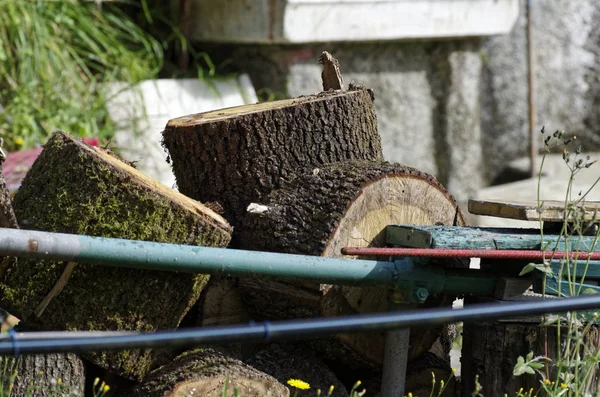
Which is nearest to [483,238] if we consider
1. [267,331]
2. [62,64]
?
[267,331]

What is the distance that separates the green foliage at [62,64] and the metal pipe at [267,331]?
368 centimetres

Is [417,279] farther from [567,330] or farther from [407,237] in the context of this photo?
[567,330]

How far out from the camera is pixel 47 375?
2.60 m

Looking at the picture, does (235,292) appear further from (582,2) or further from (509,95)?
(582,2)

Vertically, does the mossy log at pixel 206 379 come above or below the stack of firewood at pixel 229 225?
below

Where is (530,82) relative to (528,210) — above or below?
above

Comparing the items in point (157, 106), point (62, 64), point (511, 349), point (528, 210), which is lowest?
point (511, 349)

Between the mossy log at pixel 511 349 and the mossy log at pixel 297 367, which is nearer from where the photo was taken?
the mossy log at pixel 511 349

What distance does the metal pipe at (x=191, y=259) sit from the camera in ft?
7.36

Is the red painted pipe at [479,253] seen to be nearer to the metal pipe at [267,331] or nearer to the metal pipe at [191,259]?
the metal pipe at [191,259]

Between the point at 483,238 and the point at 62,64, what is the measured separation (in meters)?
3.53

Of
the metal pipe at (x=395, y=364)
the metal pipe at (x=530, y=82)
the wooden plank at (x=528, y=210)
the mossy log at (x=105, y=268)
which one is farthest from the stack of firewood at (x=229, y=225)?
the metal pipe at (x=530, y=82)

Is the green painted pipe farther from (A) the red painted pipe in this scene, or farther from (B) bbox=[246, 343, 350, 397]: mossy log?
(B) bbox=[246, 343, 350, 397]: mossy log

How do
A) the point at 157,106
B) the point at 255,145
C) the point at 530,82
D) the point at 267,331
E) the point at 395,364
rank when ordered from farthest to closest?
the point at 530,82
the point at 157,106
the point at 255,145
the point at 395,364
the point at 267,331
